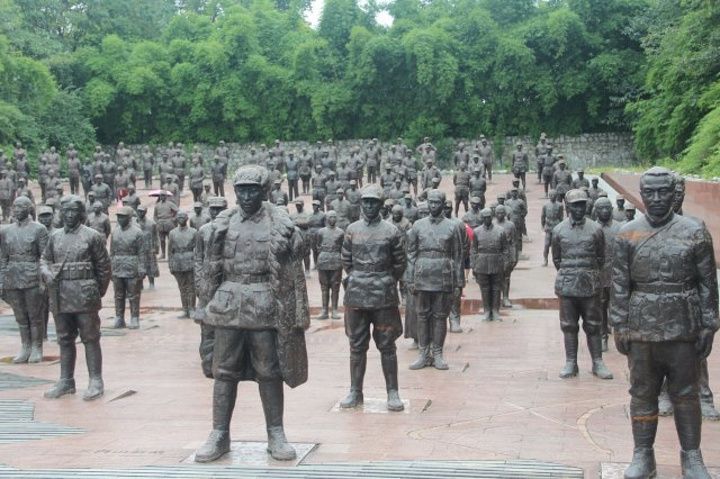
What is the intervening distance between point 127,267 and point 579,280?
733cm

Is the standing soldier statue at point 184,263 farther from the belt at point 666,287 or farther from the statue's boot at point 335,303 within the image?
the belt at point 666,287

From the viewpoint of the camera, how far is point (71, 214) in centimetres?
855

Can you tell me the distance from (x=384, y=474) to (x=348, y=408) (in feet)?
7.19

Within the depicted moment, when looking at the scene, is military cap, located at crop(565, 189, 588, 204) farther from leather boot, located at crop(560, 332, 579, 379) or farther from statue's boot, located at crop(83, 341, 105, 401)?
statue's boot, located at crop(83, 341, 105, 401)

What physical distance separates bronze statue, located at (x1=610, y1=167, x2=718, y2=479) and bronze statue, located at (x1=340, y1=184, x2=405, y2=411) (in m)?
2.53

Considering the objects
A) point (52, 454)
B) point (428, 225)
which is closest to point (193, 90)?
point (428, 225)

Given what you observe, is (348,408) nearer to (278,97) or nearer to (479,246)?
(479,246)

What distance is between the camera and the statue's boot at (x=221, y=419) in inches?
239

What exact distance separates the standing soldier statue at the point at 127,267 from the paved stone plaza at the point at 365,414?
73.0 inches

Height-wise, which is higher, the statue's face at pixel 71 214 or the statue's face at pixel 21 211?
the statue's face at pixel 71 214

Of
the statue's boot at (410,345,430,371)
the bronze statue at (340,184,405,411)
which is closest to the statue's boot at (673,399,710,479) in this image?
the bronze statue at (340,184,405,411)

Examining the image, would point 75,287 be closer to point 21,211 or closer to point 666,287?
point 21,211

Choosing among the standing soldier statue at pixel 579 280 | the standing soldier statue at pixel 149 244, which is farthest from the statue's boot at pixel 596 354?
the standing soldier statue at pixel 149 244

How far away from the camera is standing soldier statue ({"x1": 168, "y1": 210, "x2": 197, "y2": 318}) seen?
15008 mm
